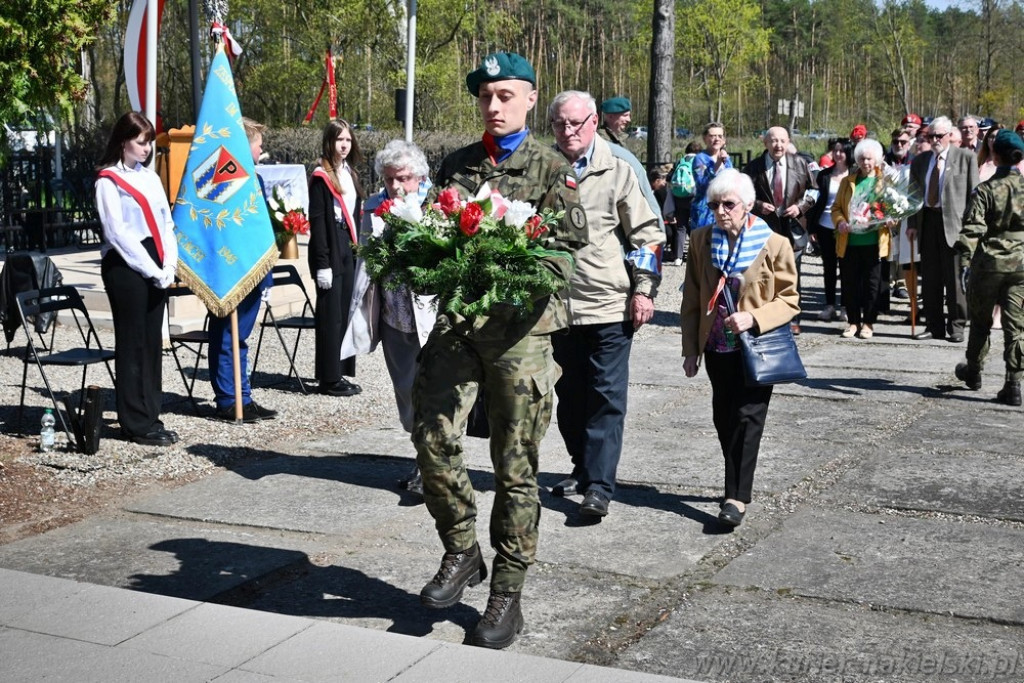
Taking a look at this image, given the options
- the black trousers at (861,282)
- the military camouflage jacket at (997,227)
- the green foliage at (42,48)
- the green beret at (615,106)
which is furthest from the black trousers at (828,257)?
the green foliage at (42,48)

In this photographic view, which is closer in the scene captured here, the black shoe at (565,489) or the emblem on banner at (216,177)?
the black shoe at (565,489)

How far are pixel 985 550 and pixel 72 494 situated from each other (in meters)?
4.56

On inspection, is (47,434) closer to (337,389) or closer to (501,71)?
(337,389)

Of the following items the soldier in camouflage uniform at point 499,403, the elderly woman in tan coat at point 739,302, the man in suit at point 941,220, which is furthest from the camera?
the man in suit at point 941,220

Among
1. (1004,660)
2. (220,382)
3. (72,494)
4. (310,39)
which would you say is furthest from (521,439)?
(310,39)

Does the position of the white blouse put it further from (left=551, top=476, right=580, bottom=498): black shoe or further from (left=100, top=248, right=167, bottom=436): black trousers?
(left=551, top=476, right=580, bottom=498): black shoe

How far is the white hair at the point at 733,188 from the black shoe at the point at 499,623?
7.76ft

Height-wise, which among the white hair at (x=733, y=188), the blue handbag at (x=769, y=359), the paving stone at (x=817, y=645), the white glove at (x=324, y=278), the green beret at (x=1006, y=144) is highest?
the green beret at (x=1006, y=144)

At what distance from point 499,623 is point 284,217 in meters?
5.18

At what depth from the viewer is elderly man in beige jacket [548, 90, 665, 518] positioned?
623cm

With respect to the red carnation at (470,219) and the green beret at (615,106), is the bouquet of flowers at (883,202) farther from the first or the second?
the red carnation at (470,219)

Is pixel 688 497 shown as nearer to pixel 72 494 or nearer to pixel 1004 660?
pixel 1004 660

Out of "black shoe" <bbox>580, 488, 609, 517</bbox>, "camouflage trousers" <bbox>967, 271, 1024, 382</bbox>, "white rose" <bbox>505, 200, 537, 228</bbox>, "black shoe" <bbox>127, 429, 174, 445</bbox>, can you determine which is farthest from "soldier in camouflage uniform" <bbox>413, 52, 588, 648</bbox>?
"camouflage trousers" <bbox>967, 271, 1024, 382</bbox>

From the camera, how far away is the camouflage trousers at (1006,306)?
9102 mm
